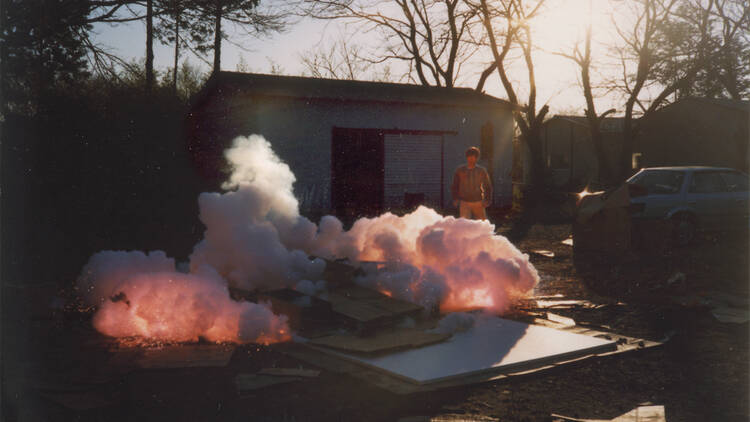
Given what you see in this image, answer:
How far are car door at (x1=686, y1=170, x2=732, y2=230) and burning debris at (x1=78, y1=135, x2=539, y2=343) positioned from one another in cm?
644

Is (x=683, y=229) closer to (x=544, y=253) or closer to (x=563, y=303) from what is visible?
(x=544, y=253)

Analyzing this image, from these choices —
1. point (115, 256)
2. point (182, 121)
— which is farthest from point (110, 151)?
point (115, 256)

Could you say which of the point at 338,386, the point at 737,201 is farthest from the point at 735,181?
the point at 338,386

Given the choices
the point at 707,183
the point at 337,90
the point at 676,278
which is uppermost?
the point at 337,90

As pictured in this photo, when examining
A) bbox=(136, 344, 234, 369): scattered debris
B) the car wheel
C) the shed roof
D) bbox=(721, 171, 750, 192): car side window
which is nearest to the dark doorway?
the shed roof

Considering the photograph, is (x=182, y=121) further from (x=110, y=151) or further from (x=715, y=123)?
(x=715, y=123)

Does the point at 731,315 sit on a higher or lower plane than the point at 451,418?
higher

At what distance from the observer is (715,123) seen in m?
33.6

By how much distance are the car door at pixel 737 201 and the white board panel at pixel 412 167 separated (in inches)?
369

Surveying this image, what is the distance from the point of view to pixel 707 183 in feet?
42.4

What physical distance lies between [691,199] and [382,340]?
9.34 metres

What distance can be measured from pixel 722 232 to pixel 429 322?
9.79 metres

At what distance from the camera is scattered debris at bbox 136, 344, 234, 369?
5.10 metres

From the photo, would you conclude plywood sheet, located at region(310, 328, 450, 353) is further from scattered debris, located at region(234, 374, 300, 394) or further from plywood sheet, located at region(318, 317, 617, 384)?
scattered debris, located at region(234, 374, 300, 394)
